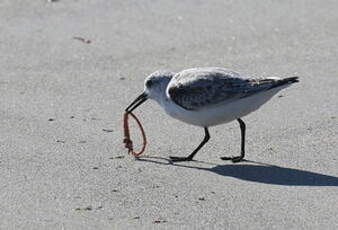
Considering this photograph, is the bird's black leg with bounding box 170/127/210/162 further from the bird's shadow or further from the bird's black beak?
the bird's black beak

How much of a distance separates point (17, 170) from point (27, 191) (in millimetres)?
560

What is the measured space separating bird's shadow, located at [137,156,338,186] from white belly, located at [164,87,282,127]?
13.9 inches

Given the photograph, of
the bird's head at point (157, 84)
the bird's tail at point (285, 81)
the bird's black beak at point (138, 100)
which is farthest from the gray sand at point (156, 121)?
the bird's tail at point (285, 81)

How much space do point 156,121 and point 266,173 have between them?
5.50ft

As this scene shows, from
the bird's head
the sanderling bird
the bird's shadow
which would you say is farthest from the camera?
the bird's head

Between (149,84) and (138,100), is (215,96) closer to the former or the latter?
(149,84)

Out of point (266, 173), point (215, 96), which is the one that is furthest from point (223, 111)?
point (266, 173)

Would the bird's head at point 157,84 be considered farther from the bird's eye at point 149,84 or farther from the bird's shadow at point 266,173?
the bird's shadow at point 266,173

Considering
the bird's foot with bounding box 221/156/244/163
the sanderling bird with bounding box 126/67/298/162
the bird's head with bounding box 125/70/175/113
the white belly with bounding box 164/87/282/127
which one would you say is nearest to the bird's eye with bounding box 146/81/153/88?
the bird's head with bounding box 125/70/175/113

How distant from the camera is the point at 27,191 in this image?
7887mm

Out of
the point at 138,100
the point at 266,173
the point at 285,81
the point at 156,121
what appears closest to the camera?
the point at 266,173

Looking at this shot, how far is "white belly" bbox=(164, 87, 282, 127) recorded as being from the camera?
8836 millimetres

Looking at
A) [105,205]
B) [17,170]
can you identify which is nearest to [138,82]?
[17,170]

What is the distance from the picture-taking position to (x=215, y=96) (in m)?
8.86
